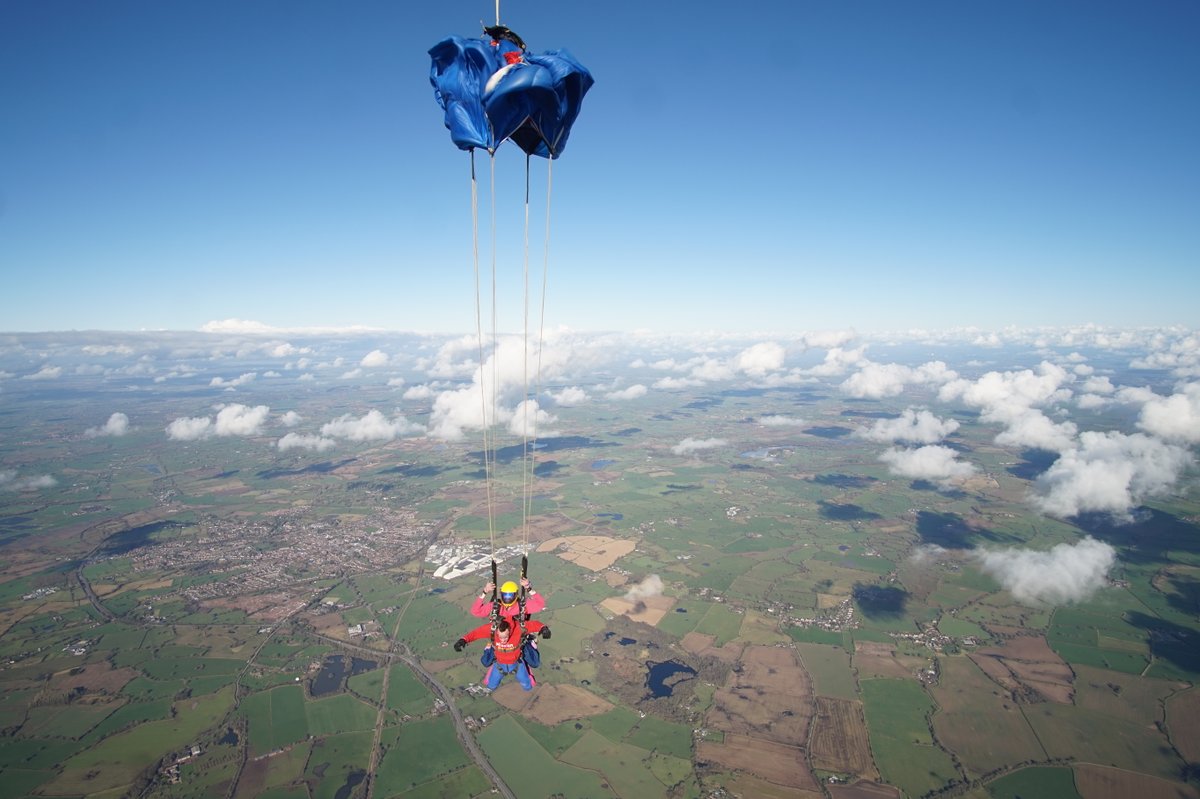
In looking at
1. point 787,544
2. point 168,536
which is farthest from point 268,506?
point 787,544

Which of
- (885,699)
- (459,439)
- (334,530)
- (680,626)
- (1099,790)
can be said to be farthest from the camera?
(459,439)

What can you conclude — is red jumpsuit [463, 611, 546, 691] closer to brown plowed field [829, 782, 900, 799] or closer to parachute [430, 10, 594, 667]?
parachute [430, 10, 594, 667]

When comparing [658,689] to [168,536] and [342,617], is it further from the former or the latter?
[168,536]

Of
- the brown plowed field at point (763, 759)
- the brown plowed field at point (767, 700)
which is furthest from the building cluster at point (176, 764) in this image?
the brown plowed field at point (767, 700)

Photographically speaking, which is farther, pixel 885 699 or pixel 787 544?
pixel 787 544

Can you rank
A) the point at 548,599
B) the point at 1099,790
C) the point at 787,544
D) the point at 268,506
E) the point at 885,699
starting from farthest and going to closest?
the point at 268,506, the point at 787,544, the point at 548,599, the point at 885,699, the point at 1099,790

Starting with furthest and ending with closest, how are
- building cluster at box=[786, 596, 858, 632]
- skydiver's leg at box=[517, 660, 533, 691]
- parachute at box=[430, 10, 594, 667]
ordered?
building cluster at box=[786, 596, 858, 632] < skydiver's leg at box=[517, 660, 533, 691] < parachute at box=[430, 10, 594, 667]

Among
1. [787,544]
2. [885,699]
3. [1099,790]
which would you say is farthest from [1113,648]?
[787,544]

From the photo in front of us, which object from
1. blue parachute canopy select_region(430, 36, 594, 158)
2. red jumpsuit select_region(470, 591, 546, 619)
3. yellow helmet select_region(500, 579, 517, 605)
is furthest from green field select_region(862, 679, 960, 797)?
blue parachute canopy select_region(430, 36, 594, 158)

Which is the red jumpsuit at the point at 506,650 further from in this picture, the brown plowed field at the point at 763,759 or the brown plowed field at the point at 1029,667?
the brown plowed field at the point at 1029,667
